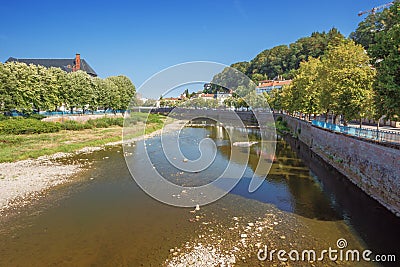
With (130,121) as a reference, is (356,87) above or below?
above

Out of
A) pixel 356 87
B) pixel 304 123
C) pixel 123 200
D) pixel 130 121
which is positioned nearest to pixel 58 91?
pixel 130 121

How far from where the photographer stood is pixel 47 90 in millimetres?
41562

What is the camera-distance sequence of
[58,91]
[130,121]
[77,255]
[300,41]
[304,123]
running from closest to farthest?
[77,255] → [304,123] → [58,91] → [130,121] → [300,41]

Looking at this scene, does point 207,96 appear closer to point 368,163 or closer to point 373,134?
point 373,134

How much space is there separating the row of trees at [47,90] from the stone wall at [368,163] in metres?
38.4

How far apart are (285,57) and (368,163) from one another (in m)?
121

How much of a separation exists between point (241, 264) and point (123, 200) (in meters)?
8.79

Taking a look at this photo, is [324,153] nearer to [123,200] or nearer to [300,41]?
[123,200]

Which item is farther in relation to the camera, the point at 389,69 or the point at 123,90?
the point at 123,90

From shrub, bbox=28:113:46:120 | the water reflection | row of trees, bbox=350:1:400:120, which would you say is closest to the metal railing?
row of trees, bbox=350:1:400:120

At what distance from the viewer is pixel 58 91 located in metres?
44.5

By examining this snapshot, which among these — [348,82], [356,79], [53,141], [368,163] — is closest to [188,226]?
[368,163]

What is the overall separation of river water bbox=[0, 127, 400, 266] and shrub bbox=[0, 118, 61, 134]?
21.4 meters

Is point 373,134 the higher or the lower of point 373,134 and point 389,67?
the lower
